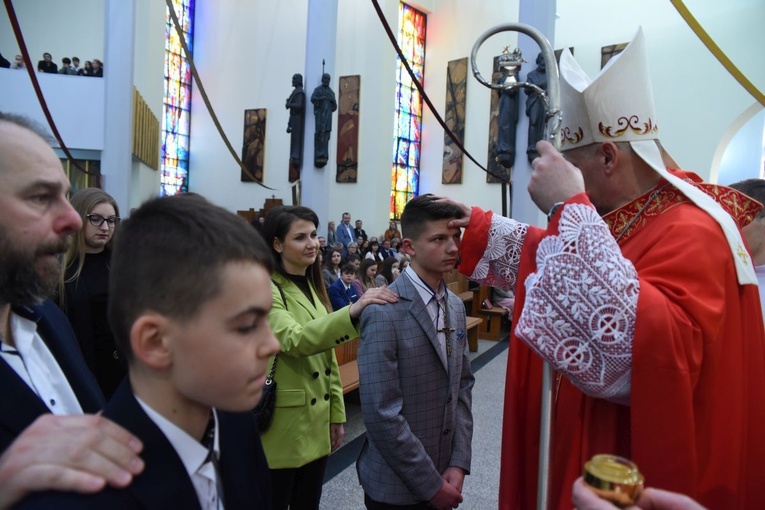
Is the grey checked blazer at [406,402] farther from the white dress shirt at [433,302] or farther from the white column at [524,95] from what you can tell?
the white column at [524,95]

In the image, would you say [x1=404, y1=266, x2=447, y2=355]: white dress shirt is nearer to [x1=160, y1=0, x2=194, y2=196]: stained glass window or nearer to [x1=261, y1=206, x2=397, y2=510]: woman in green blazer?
[x1=261, y1=206, x2=397, y2=510]: woman in green blazer

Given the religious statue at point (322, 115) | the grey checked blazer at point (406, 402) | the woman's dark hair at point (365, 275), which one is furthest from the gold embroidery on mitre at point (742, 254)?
the religious statue at point (322, 115)

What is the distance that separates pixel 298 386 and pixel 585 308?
4.53 ft

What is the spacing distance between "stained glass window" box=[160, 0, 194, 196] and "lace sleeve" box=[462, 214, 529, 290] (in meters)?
14.9

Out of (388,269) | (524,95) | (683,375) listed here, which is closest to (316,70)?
(524,95)

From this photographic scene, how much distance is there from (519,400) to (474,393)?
372 centimetres

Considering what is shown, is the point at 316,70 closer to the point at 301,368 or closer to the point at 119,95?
the point at 119,95

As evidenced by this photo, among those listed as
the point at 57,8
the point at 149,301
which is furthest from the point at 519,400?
the point at 57,8

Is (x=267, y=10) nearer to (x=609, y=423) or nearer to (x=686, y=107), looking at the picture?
(x=686, y=107)

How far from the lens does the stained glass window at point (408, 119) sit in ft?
51.3

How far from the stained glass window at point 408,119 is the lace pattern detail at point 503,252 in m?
13.8

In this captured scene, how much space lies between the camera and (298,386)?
2.26 m

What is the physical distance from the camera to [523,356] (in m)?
1.65

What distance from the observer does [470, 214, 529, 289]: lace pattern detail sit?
179cm
